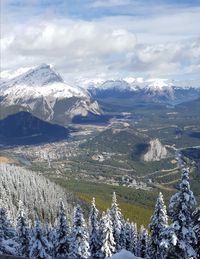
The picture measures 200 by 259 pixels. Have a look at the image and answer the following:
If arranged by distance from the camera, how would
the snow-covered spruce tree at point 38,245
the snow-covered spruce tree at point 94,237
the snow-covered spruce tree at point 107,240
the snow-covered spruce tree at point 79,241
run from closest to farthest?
the snow-covered spruce tree at point 38,245 < the snow-covered spruce tree at point 79,241 < the snow-covered spruce tree at point 107,240 < the snow-covered spruce tree at point 94,237

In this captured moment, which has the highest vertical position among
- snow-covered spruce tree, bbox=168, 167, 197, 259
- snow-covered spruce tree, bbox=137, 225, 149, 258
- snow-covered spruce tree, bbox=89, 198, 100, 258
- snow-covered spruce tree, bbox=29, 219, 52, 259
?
snow-covered spruce tree, bbox=168, 167, 197, 259

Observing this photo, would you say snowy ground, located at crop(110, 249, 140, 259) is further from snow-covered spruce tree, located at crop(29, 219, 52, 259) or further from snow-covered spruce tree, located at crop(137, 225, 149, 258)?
snow-covered spruce tree, located at crop(137, 225, 149, 258)

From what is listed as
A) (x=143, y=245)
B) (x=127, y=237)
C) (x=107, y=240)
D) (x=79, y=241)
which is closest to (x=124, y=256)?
(x=79, y=241)

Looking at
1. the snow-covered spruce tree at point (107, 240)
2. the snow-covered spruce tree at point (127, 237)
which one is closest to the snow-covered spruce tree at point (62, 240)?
the snow-covered spruce tree at point (107, 240)

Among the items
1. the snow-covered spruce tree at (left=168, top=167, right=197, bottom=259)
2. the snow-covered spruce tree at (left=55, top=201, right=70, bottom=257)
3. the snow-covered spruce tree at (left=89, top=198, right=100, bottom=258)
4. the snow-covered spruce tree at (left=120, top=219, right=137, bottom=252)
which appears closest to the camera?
the snow-covered spruce tree at (left=168, top=167, right=197, bottom=259)

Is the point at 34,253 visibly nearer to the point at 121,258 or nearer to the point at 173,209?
the point at 173,209

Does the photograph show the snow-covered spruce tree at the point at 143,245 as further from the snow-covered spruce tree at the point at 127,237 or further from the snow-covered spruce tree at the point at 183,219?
the snow-covered spruce tree at the point at 183,219

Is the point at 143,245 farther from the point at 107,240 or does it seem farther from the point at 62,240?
the point at 62,240

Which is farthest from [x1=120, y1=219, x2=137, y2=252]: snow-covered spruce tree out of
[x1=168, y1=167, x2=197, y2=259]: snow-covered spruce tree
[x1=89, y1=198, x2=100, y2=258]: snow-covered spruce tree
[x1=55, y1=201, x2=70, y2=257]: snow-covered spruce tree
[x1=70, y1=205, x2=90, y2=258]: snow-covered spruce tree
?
[x1=168, y1=167, x2=197, y2=259]: snow-covered spruce tree
